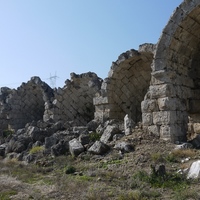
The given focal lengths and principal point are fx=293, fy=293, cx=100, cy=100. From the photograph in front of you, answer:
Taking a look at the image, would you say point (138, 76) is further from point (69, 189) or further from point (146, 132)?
point (69, 189)

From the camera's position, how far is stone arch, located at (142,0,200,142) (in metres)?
7.26

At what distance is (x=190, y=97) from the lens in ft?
27.0

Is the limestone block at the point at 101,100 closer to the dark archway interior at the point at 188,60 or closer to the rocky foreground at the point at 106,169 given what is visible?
the rocky foreground at the point at 106,169

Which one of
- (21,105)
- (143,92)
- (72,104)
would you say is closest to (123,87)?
(143,92)

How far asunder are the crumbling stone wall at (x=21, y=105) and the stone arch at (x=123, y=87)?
21.0ft

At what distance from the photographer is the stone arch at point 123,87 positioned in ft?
35.4

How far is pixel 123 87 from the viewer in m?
11.4

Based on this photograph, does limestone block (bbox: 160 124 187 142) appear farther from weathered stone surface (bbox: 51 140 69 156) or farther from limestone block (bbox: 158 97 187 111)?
weathered stone surface (bbox: 51 140 69 156)

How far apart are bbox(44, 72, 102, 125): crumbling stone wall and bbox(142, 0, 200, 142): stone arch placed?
662 centimetres

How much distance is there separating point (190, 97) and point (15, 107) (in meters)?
11.5

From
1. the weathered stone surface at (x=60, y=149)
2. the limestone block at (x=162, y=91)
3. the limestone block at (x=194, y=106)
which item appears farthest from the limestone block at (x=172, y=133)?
the weathered stone surface at (x=60, y=149)

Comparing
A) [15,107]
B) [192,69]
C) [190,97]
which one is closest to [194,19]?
[192,69]

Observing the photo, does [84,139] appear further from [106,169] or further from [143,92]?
[143,92]

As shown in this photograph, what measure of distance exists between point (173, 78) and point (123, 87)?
3.94 m
